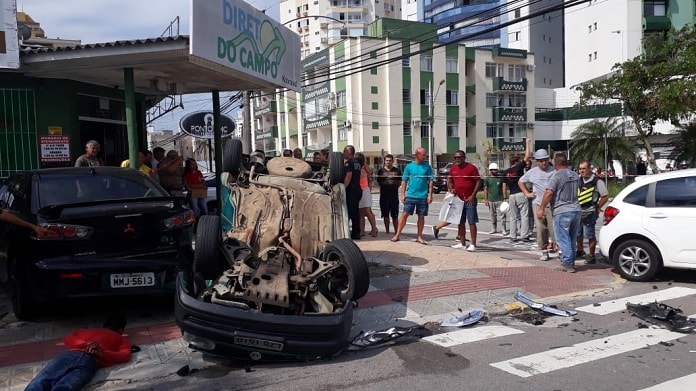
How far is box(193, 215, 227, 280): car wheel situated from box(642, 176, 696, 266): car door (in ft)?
19.5

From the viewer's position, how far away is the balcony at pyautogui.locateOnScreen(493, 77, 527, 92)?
57125 mm

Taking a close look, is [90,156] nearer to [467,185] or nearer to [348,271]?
[348,271]

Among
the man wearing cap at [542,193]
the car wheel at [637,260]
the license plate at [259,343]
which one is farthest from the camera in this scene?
the man wearing cap at [542,193]

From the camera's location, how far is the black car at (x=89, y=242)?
5.70m

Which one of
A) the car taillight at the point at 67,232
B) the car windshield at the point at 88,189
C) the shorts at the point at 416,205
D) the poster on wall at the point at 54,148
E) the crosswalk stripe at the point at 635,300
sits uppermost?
the poster on wall at the point at 54,148

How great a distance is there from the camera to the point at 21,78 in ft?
33.7

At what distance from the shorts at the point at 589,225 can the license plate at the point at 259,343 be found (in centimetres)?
675

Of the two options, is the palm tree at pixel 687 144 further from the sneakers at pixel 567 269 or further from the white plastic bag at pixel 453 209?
the sneakers at pixel 567 269

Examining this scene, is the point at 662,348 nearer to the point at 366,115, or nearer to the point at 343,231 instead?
the point at 343,231

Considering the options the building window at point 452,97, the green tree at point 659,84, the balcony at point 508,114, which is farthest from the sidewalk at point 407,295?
the balcony at point 508,114

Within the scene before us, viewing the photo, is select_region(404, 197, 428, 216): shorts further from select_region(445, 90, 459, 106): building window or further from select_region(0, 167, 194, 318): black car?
select_region(445, 90, 459, 106): building window

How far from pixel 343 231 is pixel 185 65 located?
15.4ft

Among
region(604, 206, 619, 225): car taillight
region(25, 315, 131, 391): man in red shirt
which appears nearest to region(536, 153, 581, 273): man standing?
region(604, 206, 619, 225): car taillight

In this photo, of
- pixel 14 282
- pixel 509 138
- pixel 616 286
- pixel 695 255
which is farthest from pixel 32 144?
pixel 509 138
